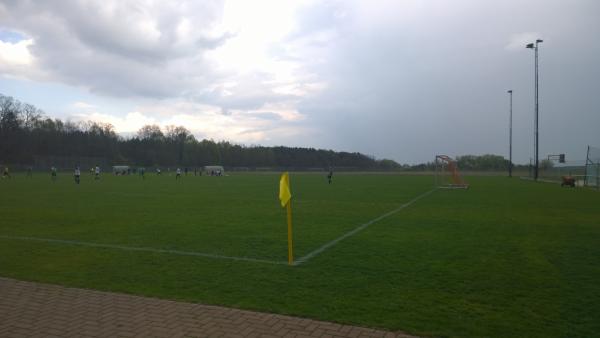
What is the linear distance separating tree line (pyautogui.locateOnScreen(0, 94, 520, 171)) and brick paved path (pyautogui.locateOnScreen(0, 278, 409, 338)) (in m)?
90.5

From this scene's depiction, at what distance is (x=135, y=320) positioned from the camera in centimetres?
439

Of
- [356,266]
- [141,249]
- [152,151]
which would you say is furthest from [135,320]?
[152,151]

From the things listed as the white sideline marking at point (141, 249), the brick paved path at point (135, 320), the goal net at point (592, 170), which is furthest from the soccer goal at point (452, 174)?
the brick paved path at point (135, 320)

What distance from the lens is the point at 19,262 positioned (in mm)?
6941

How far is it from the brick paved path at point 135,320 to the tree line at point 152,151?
297ft

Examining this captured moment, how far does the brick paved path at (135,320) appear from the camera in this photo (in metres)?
4.04

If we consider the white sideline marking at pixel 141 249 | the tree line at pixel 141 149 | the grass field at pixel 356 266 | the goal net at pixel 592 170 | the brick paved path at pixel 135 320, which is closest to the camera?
the brick paved path at pixel 135 320

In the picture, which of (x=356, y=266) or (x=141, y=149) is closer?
(x=356, y=266)

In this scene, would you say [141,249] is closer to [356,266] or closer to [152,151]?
[356,266]

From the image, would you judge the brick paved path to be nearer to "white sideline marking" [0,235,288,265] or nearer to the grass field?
the grass field

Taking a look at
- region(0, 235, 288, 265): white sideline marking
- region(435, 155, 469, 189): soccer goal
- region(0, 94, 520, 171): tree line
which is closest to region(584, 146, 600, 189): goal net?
region(435, 155, 469, 189): soccer goal

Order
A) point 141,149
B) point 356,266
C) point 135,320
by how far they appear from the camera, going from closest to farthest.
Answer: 1. point 135,320
2. point 356,266
3. point 141,149

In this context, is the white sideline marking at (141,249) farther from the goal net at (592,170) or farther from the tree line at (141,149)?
the tree line at (141,149)

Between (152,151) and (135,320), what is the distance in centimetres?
11895
